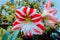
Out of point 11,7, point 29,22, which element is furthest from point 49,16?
point 11,7

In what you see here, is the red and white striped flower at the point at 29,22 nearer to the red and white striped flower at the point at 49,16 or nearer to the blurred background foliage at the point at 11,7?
the red and white striped flower at the point at 49,16

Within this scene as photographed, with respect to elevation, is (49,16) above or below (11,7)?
above

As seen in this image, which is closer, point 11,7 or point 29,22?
point 29,22

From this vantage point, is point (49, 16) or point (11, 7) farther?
point (11, 7)

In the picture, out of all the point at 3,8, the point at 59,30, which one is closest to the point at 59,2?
the point at 59,30

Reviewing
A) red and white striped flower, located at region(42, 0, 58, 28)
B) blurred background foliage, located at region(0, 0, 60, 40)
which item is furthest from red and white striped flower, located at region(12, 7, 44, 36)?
Answer: blurred background foliage, located at region(0, 0, 60, 40)

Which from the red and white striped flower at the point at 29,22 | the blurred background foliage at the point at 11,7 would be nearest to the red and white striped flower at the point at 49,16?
the red and white striped flower at the point at 29,22

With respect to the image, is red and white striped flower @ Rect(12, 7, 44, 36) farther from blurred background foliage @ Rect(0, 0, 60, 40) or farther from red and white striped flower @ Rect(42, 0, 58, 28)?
→ blurred background foliage @ Rect(0, 0, 60, 40)

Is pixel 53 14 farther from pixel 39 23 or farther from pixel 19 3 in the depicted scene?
pixel 19 3

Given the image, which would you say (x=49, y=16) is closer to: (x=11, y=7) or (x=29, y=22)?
(x=29, y=22)
